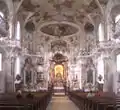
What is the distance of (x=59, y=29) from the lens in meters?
43.7

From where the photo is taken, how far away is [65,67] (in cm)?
4806

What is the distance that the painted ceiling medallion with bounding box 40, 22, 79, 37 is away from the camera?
137 feet

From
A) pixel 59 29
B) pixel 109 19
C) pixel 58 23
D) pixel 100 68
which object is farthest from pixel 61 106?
pixel 59 29

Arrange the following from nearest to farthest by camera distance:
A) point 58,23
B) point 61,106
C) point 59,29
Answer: point 61,106 → point 58,23 → point 59,29

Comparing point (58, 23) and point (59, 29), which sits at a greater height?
point (58, 23)

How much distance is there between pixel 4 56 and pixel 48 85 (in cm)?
1505

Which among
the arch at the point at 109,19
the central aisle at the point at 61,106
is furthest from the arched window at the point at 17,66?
the arch at the point at 109,19

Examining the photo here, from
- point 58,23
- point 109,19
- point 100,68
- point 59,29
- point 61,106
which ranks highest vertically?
point 58,23

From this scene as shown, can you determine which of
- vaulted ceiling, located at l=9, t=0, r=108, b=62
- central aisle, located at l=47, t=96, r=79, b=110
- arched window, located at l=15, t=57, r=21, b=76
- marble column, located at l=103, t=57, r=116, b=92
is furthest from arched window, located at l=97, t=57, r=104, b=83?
arched window, located at l=15, t=57, r=21, b=76

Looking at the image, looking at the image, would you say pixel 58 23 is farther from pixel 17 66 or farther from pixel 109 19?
pixel 109 19

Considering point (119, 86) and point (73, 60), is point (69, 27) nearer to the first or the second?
point (73, 60)

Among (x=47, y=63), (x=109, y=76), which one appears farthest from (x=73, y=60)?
(x=109, y=76)

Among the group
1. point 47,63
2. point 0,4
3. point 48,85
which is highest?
point 0,4

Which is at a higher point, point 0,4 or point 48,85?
point 0,4
